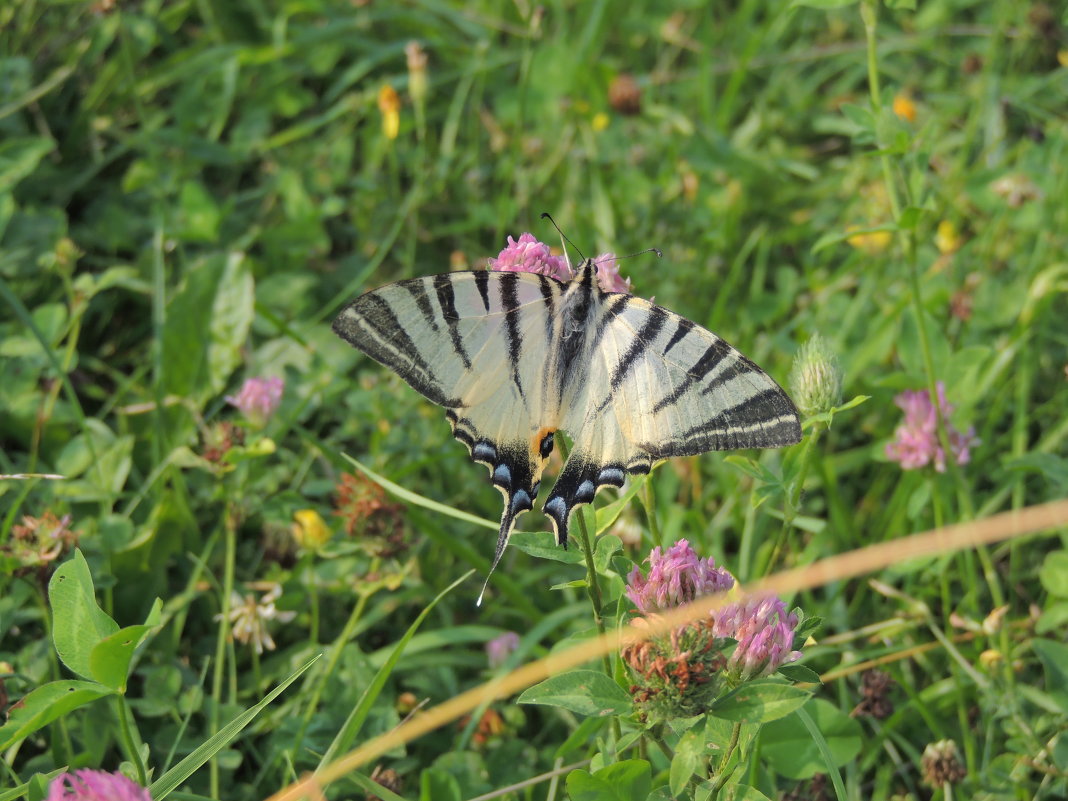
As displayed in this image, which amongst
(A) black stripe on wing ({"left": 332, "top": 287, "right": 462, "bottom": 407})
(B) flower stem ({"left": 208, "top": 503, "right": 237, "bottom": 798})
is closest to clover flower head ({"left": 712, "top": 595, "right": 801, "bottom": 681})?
(A) black stripe on wing ({"left": 332, "top": 287, "right": 462, "bottom": 407})

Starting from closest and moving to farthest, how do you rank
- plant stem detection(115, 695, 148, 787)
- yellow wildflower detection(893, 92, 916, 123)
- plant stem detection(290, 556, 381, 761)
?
plant stem detection(115, 695, 148, 787)
plant stem detection(290, 556, 381, 761)
yellow wildflower detection(893, 92, 916, 123)

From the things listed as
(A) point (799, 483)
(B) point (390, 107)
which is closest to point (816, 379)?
(A) point (799, 483)

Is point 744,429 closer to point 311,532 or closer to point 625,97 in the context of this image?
point 311,532

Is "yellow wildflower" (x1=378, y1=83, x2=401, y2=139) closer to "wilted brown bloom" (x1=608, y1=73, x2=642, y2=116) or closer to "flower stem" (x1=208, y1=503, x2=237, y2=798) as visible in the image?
"wilted brown bloom" (x1=608, y1=73, x2=642, y2=116)

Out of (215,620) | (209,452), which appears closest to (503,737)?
(215,620)

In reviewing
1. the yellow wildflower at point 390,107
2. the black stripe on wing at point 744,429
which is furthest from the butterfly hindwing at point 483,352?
the yellow wildflower at point 390,107

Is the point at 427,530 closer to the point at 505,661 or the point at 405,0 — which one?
the point at 505,661
